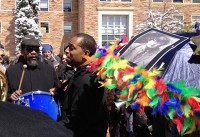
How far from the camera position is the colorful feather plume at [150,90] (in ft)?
9.45

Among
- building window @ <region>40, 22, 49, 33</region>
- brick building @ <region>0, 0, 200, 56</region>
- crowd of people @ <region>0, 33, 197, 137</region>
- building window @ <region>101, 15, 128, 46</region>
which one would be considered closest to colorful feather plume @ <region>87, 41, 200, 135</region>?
crowd of people @ <region>0, 33, 197, 137</region>

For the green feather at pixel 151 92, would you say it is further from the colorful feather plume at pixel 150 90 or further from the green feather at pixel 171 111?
the green feather at pixel 171 111

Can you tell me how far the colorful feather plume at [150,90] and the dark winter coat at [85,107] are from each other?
0.32 ft

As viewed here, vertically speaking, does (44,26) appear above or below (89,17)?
below

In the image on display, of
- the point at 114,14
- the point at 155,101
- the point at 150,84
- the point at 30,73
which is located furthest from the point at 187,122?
the point at 114,14

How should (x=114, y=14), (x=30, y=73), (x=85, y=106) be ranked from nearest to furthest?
A: (x=85, y=106)
(x=30, y=73)
(x=114, y=14)

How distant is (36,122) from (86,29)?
3122cm

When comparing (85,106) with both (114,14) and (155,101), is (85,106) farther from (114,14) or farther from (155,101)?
(114,14)

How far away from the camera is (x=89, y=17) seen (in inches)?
1281

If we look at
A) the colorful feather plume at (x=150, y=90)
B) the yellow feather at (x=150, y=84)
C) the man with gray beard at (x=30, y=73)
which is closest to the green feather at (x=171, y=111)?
the colorful feather plume at (x=150, y=90)

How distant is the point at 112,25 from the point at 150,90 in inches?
1225

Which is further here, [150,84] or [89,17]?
[89,17]

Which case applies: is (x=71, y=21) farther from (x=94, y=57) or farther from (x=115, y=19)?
(x=94, y=57)

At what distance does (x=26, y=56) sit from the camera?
454 cm
